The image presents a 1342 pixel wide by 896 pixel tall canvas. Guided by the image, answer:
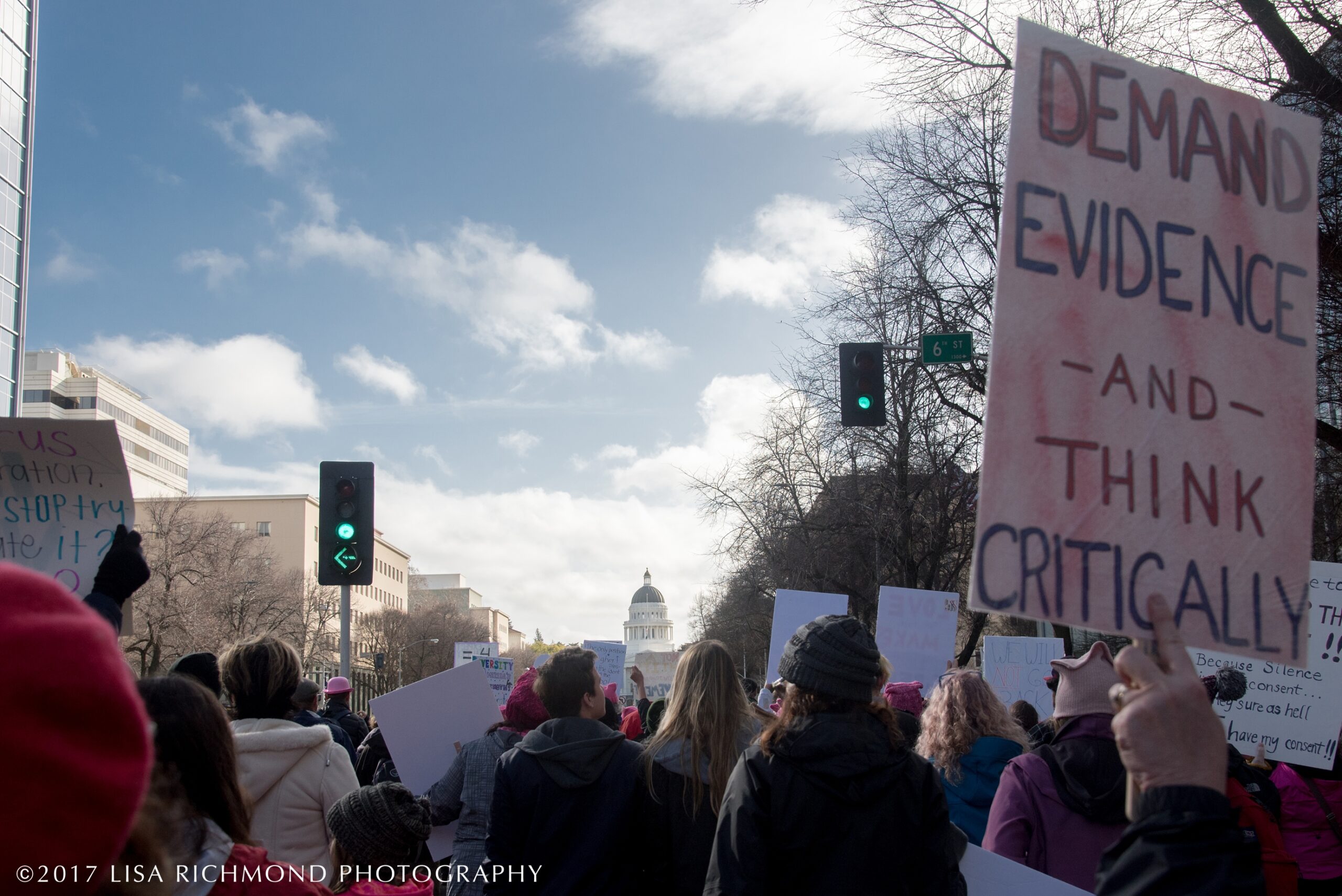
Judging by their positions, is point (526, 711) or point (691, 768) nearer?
point (691, 768)

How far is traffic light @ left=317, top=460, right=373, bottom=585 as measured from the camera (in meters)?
8.98

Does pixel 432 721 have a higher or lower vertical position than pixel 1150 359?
lower

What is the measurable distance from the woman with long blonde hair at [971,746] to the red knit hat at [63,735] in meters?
3.61

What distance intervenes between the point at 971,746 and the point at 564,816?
1636 millimetres

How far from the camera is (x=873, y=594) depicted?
2647 centimetres

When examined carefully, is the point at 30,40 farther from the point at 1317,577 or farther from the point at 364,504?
the point at 1317,577

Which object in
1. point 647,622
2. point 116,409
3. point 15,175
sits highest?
point 15,175

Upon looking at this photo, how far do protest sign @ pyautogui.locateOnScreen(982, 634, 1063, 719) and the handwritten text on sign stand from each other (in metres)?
9.45

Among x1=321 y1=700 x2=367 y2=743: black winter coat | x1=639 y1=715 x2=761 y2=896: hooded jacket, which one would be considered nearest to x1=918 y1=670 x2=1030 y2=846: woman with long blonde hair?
x1=639 y1=715 x2=761 y2=896: hooded jacket

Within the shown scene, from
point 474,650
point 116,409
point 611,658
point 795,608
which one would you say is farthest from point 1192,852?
point 116,409

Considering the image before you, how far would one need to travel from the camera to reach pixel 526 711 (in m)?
4.86

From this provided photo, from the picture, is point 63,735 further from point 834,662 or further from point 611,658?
point 611,658

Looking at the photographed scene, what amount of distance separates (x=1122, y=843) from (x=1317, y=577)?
6113 millimetres

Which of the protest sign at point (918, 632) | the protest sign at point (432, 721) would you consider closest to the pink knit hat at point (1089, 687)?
the protest sign at point (432, 721)
